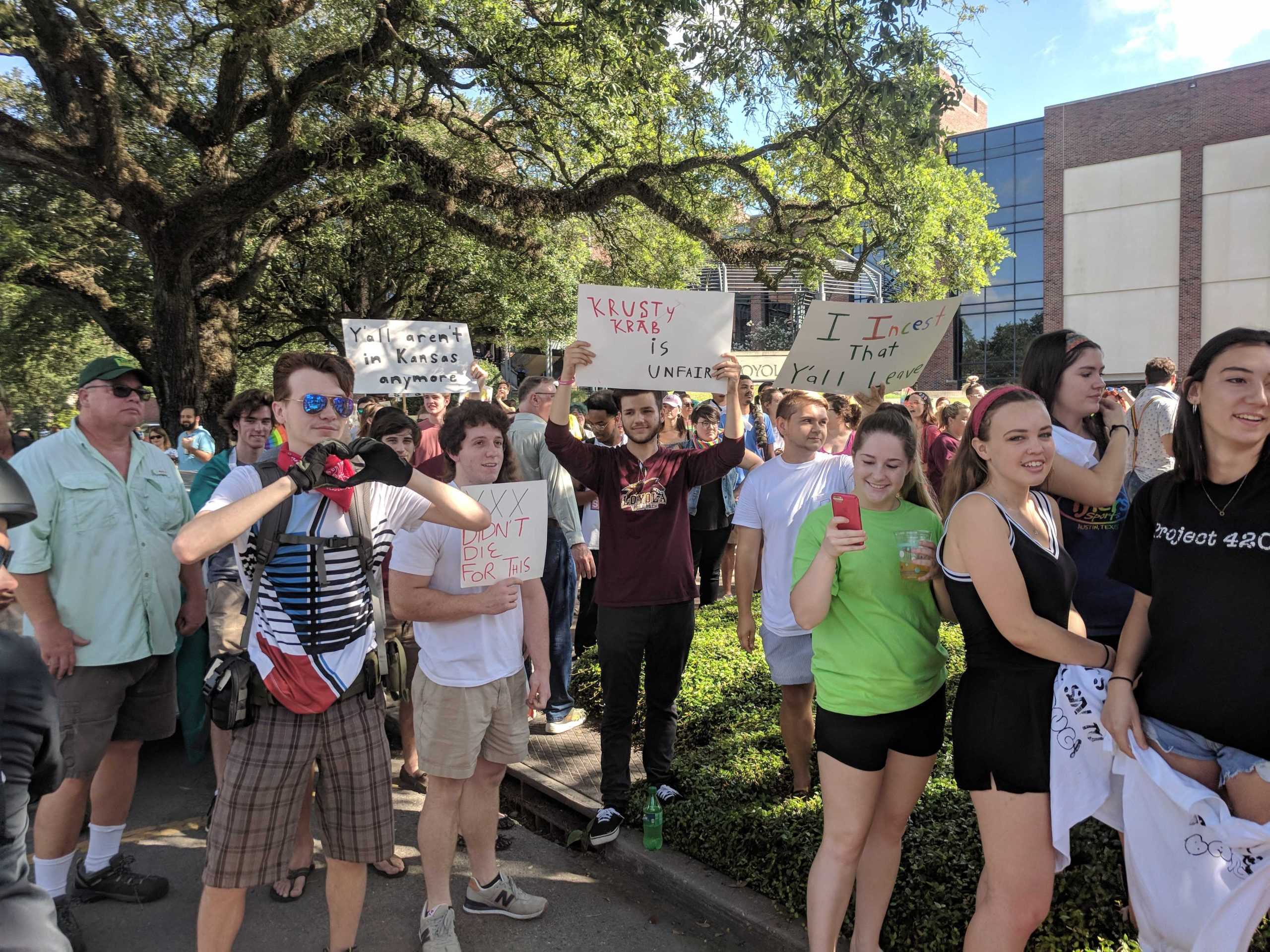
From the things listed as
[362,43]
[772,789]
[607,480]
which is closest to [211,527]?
[607,480]

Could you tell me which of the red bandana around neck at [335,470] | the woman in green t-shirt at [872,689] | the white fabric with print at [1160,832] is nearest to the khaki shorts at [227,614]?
the red bandana around neck at [335,470]

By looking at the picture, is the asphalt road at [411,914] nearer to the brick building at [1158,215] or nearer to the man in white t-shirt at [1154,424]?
the man in white t-shirt at [1154,424]

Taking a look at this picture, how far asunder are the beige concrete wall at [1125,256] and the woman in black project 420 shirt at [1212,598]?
34731 mm

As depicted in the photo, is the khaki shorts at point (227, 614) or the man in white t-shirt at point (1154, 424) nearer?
the khaki shorts at point (227, 614)

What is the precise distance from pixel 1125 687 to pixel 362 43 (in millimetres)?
10169

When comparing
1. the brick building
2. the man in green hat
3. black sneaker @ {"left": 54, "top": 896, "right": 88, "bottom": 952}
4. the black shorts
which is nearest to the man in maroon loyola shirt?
the black shorts

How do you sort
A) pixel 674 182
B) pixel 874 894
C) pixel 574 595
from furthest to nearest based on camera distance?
pixel 674 182 < pixel 574 595 < pixel 874 894

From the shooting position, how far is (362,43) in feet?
31.6

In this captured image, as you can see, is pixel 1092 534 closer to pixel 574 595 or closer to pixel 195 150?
pixel 574 595

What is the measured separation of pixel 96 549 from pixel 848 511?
303 centimetres

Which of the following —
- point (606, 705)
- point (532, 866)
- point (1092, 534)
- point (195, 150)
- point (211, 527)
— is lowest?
point (532, 866)

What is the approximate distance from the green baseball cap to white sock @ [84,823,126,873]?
1900 mm

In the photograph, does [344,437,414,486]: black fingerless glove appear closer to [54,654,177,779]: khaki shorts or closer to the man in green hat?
the man in green hat

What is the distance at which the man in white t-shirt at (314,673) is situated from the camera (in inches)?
103
